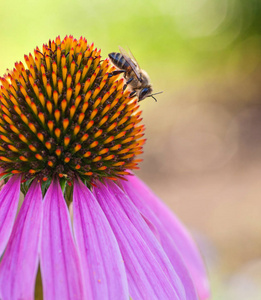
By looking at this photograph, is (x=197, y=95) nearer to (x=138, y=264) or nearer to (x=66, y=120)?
(x=66, y=120)

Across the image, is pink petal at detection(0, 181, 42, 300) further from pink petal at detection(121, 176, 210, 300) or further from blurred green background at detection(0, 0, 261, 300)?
blurred green background at detection(0, 0, 261, 300)

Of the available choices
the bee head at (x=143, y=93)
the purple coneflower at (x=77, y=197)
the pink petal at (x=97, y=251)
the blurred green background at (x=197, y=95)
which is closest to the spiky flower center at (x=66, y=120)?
the purple coneflower at (x=77, y=197)

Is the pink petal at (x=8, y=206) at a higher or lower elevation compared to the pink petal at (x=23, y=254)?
higher

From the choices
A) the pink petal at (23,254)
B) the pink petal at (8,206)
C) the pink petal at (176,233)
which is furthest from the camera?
the pink petal at (176,233)

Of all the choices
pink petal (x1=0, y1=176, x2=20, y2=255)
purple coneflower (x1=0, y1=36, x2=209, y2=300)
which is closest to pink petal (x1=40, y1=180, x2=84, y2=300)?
purple coneflower (x1=0, y1=36, x2=209, y2=300)

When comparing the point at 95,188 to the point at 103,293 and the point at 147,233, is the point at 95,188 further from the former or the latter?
the point at 103,293

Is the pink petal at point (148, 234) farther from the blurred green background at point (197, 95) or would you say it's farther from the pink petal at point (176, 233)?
the blurred green background at point (197, 95)

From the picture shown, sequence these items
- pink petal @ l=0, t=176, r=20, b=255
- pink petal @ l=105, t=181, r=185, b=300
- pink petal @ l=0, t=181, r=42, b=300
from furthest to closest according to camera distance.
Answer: pink petal @ l=105, t=181, r=185, b=300 < pink petal @ l=0, t=176, r=20, b=255 < pink petal @ l=0, t=181, r=42, b=300
